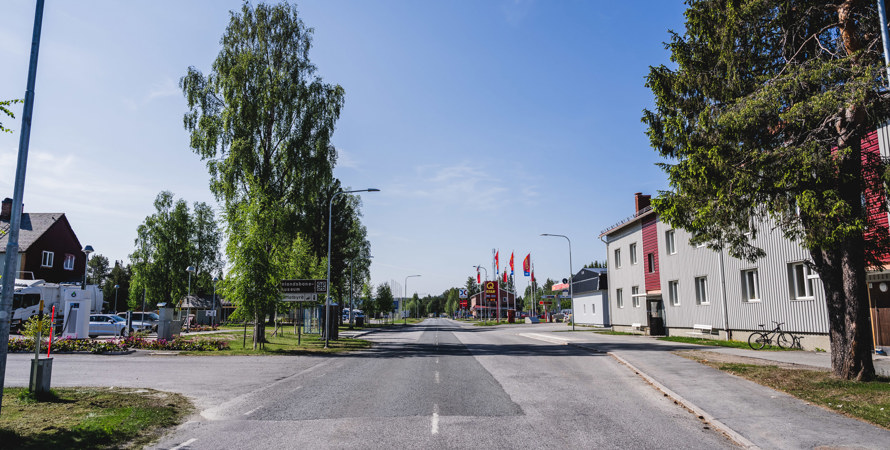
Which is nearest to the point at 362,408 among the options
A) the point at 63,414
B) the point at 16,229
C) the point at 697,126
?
the point at 63,414

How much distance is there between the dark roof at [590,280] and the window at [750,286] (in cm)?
2105

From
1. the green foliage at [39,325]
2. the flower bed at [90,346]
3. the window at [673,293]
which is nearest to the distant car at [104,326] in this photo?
the flower bed at [90,346]

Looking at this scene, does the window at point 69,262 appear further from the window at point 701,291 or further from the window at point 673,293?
the window at point 701,291

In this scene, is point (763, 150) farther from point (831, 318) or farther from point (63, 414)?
point (63, 414)

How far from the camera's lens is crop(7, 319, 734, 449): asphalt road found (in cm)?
732

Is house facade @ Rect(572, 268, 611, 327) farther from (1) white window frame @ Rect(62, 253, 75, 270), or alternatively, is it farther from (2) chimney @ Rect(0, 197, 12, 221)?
(2) chimney @ Rect(0, 197, 12, 221)

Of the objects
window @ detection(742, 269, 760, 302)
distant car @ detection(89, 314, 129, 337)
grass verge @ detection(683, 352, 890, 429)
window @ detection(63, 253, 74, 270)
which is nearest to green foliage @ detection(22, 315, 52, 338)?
grass verge @ detection(683, 352, 890, 429)

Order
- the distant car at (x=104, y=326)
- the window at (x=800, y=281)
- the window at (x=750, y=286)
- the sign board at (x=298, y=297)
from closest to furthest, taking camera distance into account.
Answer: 1. the window at (x=800, y=281)
2. the window at (x=750, y=286)
3. the sign board at (x=298, y=297)
4. the distant car at (x=104, y=326)

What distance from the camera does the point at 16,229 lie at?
807cm

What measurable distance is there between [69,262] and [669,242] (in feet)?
181

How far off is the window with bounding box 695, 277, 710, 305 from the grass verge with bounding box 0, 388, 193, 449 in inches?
1023

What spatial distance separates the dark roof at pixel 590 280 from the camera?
4666cm

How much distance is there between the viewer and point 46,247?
159 feet

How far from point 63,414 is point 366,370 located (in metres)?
8.65
